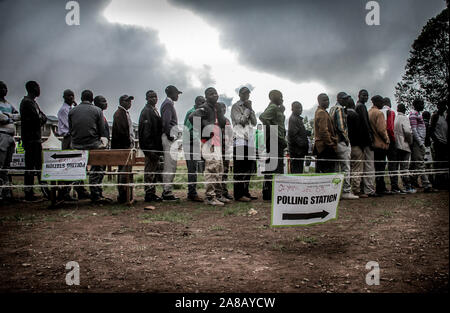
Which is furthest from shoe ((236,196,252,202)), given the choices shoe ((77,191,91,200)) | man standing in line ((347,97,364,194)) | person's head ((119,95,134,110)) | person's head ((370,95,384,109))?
person's head ((370,95,384,109))

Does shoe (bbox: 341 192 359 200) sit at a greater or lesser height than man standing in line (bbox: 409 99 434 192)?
lesser

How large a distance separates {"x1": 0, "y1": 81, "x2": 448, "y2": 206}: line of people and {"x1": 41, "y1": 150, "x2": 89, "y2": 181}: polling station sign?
0.60 meters

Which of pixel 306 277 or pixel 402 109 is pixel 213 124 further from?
pixel 402 109

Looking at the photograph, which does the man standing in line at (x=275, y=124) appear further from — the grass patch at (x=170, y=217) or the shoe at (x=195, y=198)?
the grass patch at (x=170, y=217)

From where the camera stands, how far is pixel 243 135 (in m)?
7.09

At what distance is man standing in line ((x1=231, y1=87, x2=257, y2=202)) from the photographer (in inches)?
279

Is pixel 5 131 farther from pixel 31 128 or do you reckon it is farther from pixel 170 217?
pixel 170 217

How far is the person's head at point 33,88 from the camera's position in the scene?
665 cm

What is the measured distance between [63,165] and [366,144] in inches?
261

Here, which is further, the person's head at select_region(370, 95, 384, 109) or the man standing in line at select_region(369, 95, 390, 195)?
the person's head at select_region(370, 95, 384, 109)

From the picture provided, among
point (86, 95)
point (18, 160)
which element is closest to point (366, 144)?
point (86, 95)

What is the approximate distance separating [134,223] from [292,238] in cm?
244

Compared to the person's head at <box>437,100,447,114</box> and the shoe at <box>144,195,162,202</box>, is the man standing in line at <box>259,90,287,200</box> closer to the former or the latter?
the shoe at <box>144,195,162,202</box>
